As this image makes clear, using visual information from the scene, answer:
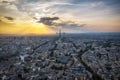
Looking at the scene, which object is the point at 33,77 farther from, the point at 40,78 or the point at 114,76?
the point at 114,76

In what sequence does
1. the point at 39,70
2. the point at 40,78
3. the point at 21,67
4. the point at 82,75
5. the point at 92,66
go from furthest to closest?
the point at 92,66 → the point at 21,67 → the point at 39,70 → the point at 82,75 → the point at 40,78

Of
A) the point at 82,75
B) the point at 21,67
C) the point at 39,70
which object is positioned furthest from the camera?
the point at 21,67

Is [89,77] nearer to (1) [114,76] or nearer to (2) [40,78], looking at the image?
(1) [114,76]

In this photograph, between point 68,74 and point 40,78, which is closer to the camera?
point 40,78

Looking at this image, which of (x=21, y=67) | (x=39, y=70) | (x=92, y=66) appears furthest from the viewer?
(x=92, y=66)

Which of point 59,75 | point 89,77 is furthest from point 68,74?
point 89,77

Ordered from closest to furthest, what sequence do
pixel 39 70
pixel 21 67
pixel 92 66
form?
pixel 39 70 < pixel 21 67 < pixel 92 66

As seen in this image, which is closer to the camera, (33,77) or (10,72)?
(33,77)

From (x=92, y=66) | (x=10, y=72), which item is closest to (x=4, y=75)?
(x=10, y=72)
